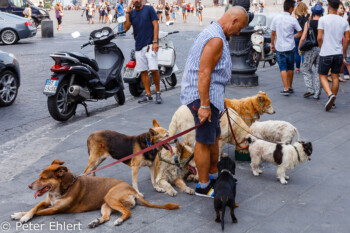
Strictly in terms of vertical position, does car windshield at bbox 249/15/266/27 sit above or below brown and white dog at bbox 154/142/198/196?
above

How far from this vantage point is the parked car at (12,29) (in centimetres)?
2020

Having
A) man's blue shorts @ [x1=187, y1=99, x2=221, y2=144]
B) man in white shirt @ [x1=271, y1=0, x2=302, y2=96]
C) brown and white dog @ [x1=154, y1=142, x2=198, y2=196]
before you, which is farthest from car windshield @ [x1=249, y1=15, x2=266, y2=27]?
man's blue shorts @ [x1=187, y1=99, x2=221, y2=144]

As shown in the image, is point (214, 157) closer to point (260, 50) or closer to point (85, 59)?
point (85, 59)

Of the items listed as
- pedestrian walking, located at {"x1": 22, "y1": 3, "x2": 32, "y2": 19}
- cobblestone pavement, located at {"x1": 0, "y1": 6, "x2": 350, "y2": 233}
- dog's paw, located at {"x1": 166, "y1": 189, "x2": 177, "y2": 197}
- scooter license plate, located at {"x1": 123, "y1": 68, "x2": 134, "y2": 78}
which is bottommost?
cobblestone pavement, located at {"x1": 0, "y1": 6, "x2": 350, "y2": 233}

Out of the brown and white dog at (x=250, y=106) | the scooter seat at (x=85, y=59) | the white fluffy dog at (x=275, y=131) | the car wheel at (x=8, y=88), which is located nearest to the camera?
the white fluffy dog at (x=275, y=131)

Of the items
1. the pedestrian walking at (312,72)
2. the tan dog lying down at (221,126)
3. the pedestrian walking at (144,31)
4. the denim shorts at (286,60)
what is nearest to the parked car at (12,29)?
the pedestrian walking at (144,31)

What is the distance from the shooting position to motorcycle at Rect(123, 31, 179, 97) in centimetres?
941

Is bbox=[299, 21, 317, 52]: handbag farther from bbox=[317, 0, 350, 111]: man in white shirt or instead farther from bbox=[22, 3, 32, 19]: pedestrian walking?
bbox=[22, 3, 32, 19]: pedestrian walking

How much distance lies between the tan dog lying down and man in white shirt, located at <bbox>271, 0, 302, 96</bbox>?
13.6ft

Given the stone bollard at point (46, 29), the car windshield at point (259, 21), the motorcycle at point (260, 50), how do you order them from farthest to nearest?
the stone bollard at point (46, 29)
the car windshield at point (259, 21)
the motorcycle at point (260, 50)

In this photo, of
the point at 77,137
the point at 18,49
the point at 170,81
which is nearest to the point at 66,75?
the point at 77,137

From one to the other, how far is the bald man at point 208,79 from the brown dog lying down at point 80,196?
0.57 metres

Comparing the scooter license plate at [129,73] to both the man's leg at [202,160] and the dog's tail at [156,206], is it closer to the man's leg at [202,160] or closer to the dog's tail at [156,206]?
the man's leg at [202,160]

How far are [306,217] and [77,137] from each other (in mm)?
3739
